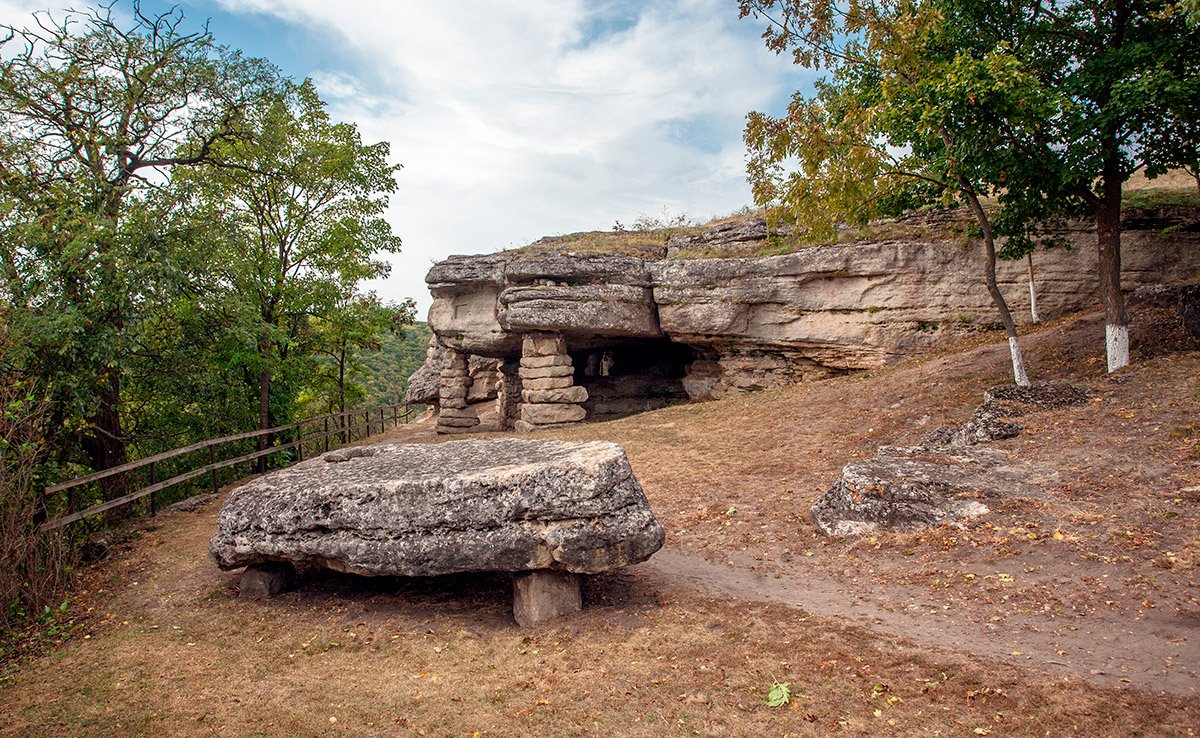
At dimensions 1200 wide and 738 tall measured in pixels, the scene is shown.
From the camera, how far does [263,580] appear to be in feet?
23.8

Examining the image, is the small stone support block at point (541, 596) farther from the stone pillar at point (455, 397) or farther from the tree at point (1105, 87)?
the stone pillar at point (455, 397)

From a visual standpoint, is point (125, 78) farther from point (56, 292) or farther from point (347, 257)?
point (347, 257)

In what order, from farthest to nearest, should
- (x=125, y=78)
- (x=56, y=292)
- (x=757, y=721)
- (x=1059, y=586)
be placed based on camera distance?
(x=125, y=78) → (x=56, y=292) → (x=1059, y=586) → (x=757, y=721)

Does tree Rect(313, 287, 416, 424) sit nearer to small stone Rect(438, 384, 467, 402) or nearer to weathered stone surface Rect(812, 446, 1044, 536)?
small stone Rect(438, 384, 467, 402)

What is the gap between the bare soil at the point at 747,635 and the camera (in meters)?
4.55

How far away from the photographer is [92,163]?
36.1 ft

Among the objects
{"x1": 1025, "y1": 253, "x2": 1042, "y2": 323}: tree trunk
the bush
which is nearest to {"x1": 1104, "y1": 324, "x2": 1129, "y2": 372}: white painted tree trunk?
{"x1": 1025, "y1": 253, "x2": 1042, "y2": 323}: tree trunk

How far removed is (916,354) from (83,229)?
1738 centimetres

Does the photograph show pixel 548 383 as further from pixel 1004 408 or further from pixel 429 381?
pixel 1004 408

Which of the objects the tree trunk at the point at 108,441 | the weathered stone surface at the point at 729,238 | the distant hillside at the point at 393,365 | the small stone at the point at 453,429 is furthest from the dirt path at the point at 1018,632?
the distant hillside at the point at 393,365

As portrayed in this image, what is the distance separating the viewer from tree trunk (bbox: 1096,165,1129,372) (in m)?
11.6

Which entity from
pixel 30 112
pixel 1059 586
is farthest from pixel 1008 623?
pixel 30 112

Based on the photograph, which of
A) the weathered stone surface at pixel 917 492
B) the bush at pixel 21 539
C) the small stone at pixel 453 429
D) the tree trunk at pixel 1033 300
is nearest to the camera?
the bush at pixel 21 539

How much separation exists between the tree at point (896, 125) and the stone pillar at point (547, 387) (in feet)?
27.3
